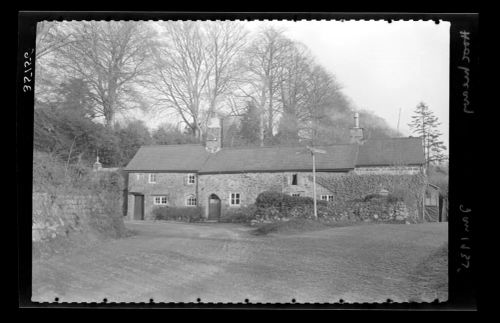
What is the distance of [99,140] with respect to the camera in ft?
14.0

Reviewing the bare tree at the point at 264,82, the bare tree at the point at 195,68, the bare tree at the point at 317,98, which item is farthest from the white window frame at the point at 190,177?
the bare tree at the point at 317,98

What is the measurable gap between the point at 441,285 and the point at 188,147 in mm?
2779

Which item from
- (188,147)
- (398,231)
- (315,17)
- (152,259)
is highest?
(315,17)

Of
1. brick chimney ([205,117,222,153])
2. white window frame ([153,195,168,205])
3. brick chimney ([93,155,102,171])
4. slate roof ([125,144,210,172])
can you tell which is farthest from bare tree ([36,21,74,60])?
white window frame ([153,195,168,205])

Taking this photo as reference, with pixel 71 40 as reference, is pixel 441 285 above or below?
below

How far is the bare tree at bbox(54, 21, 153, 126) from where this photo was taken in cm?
416

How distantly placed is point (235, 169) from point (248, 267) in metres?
1.02

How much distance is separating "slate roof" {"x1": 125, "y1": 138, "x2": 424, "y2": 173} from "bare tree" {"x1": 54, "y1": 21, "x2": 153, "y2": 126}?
0.58 metres

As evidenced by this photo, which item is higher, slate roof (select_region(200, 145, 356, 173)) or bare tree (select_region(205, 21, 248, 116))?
bare tree (select_region(205, 21, 248, 116))

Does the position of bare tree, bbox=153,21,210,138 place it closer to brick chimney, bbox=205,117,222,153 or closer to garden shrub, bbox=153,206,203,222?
brick chimney, bbox=205,117,222,153
